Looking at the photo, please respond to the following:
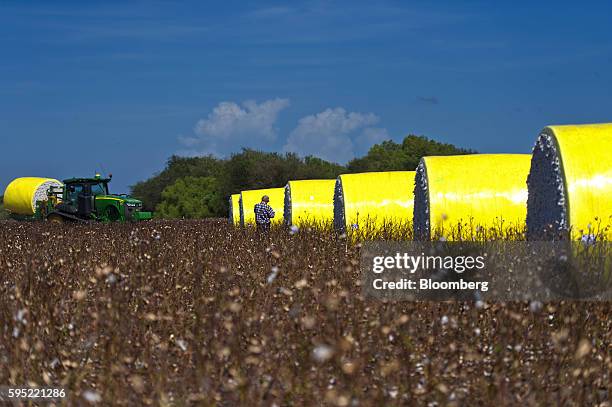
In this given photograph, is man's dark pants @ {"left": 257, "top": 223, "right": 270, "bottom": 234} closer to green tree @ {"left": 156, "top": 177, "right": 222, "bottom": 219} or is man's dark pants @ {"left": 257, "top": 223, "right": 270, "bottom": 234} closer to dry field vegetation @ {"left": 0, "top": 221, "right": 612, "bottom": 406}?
dry field vegetation @ {"left": 0, "top": 221, "right": 612, "bottom": 406}

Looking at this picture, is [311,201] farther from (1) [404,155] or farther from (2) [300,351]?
(1) [404,155]

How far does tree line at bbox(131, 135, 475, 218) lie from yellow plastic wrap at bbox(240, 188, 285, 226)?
35994 mm

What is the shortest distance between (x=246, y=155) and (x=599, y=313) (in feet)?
223

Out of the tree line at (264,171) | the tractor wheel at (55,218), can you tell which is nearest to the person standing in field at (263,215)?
the tractor wheel at (55,218)

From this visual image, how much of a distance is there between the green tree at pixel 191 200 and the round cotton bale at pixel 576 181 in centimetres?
6142

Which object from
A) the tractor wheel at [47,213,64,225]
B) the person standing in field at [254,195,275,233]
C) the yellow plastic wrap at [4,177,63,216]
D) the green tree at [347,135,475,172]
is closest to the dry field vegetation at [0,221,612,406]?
the person standing in field at [254,195,275,233]

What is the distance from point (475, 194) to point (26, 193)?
37590 millimetres

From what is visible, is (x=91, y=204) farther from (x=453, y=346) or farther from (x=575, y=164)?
(x=453, y=346)

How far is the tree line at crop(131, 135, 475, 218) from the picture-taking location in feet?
227

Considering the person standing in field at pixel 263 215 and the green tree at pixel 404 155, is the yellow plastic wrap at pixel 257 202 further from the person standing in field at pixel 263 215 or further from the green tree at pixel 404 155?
the green tree at pixel 404 155

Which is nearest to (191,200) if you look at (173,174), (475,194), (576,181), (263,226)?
(173,174)

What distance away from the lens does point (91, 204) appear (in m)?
32.7

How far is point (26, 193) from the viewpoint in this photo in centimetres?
4628

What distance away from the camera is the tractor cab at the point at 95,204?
32531 mm
